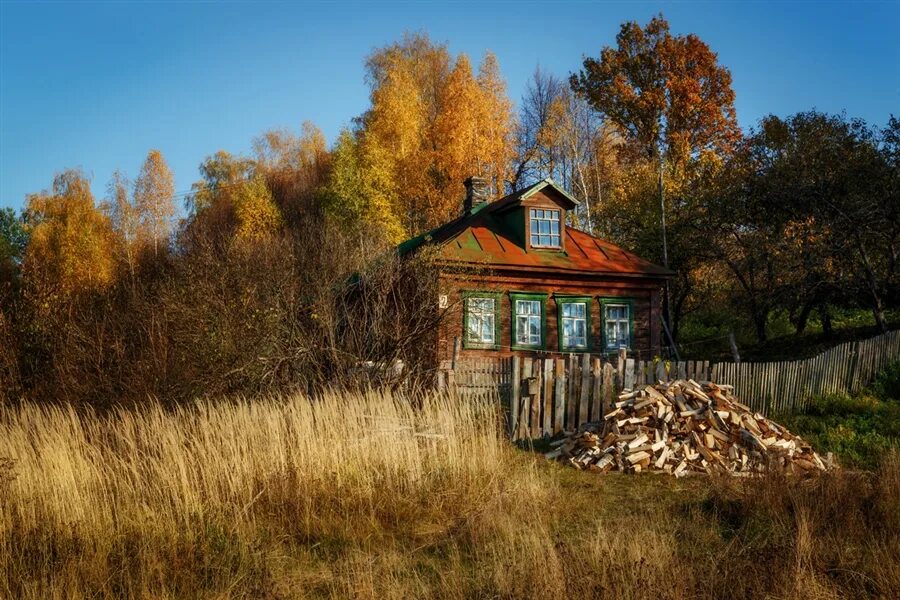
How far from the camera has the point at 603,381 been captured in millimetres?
11852

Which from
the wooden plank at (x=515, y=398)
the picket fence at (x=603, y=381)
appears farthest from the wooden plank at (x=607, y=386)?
the wooden plank at (x=515, y=398)

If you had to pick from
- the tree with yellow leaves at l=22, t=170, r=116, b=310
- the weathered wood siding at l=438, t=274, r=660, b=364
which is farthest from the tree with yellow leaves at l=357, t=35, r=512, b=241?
the tree with yellow leaves at l=22, t=170, r=116, b=310

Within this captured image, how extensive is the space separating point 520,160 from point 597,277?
54.5 feet

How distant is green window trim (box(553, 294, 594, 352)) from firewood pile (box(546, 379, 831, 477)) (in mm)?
10088

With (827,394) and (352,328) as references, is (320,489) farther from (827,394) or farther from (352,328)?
(827,394)

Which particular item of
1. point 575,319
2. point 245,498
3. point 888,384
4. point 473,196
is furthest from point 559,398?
point 473,196

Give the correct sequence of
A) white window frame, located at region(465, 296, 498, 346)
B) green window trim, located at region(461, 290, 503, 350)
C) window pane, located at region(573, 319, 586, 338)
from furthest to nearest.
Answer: window pane, located at region(573, 319, 586, 338), white window frame, located at region(465, 296, 498, 346), green window trim, located at region(461, 290, 503, 350)

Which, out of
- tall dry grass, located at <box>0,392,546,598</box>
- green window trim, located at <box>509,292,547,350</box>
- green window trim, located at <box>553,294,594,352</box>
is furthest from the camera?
green window trim, located at <box>553,294,594,352</box>

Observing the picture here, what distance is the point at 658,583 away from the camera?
16.1 ft

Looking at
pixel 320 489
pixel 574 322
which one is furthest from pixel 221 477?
pixel 574 322

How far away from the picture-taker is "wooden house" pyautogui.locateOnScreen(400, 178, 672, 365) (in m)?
20.3

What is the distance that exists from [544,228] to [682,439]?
1232 centimetres

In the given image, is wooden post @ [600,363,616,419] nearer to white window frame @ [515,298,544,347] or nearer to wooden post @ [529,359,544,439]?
wooden post @ [529,359,544,439]

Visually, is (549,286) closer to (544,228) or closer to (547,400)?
(544,228)
